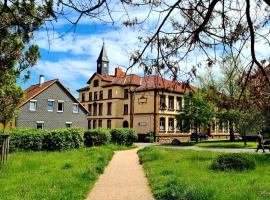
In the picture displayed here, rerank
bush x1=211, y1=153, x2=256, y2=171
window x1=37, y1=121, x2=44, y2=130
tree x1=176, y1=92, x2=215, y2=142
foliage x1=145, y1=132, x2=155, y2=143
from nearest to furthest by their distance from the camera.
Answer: bush x1=211, y1=153, x2=256, y2=171 < tree x1=176, y1=92, x2=215, y2=142 < window x1=37, y1=121, x2=44, y2=130 < foliage x1=145, y1=132, x2=155, y2=143

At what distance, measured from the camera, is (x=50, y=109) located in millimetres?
56188

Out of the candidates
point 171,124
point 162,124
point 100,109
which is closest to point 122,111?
point 100,109

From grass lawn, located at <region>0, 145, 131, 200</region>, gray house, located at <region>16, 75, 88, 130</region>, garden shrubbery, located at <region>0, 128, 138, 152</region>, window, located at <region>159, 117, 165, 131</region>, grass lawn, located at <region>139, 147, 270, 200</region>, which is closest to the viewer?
grass lawn, located at <region>139, 147, 270, 200</region>

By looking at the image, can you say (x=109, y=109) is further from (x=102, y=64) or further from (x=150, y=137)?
(x=150, y=137)

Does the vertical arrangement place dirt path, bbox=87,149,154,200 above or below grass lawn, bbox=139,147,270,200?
below

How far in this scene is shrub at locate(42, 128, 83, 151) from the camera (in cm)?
3173

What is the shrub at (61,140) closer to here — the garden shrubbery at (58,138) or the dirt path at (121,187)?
the garden shrubbery at (58,138)

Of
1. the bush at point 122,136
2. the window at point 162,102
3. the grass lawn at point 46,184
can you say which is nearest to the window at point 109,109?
the bush at point 122,136

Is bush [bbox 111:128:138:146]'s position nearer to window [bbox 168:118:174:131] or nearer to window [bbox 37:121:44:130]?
window [bbox 37:121:44:130]

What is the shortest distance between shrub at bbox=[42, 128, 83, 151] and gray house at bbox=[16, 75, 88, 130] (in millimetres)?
20221

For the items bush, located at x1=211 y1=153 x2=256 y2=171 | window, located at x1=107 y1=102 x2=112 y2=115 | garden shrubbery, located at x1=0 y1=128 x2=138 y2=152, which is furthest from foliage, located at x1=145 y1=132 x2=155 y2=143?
bush, located at x1=211 y1=153 x2=256 y2=171

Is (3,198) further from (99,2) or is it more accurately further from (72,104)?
(72,104)

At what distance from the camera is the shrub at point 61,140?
104 ft

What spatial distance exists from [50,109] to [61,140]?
2468cm
